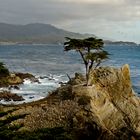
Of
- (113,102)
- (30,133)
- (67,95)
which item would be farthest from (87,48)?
(30,133)

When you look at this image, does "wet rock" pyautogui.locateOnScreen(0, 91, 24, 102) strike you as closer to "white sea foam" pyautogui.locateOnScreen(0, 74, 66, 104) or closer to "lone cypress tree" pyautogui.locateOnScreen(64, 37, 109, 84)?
"white sea foam" pyautogui.locateOnScreen(0, 74, 66, 104)

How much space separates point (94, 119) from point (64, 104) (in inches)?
252

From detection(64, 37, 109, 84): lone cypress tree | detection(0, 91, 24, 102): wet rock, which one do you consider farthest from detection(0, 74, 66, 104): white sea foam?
detection(64, 37, 109, 84): lone cypress tree

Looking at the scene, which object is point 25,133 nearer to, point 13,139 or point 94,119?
point 13,139

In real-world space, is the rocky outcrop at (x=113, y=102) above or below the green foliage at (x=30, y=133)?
above

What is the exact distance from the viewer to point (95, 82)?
42.7 meters

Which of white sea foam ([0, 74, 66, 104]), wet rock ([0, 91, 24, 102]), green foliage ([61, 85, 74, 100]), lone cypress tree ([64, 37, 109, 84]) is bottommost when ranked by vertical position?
white sea foam ([0, 74, 66, 104])

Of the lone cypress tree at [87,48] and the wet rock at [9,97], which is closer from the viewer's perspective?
the lone cypress tree at [87,48]

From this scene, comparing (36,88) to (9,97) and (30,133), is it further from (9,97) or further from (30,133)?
(30,133)

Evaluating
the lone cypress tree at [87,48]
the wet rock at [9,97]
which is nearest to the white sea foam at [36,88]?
the wet rock at [9,97]

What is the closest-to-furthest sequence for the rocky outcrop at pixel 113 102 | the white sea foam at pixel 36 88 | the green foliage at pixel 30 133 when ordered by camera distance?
the rocky outcrop at pixel 113 102 < the green foliage at pixel 30 133 < the white sea foam at pixel 36 88

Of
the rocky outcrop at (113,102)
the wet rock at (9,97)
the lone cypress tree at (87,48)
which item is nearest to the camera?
the rocky outcrop at (113,102)

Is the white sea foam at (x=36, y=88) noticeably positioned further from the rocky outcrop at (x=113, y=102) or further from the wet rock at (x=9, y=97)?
the rocky outcrop at (x=113, y=102)

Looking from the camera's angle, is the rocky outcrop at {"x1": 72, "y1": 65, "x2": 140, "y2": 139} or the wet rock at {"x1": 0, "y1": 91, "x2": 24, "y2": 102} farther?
the wet rock at {"x1": 0, "y1": 91, "x2": 24, "y2": 102}
